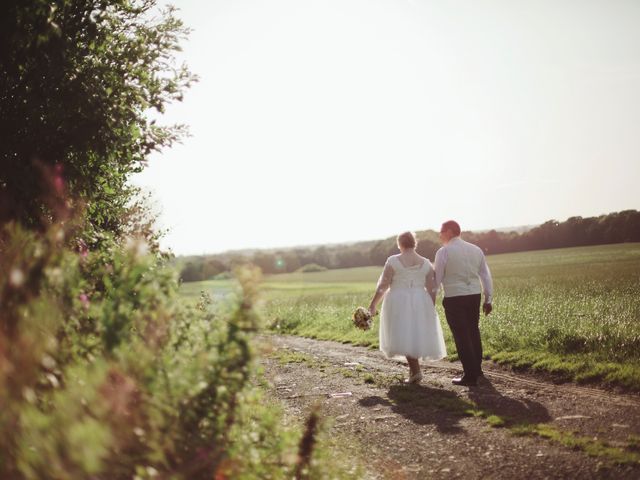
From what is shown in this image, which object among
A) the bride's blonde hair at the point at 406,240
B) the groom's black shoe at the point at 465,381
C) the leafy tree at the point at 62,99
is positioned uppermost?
the leafy tree at the point at 62,99

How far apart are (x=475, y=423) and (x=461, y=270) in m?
3.46

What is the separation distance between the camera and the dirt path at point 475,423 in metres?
5.43

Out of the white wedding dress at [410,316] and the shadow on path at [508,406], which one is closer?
the shadow on path at [508,406]

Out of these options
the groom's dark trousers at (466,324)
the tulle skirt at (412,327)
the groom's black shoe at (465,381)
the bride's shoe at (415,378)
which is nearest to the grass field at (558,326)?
the groom's dark trousers at (466,324)

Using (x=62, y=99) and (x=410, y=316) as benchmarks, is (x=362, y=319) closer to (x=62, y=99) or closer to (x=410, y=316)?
(x=410, y=316)

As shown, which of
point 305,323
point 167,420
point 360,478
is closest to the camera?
point 167,420

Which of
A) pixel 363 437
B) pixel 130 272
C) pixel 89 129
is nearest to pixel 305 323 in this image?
pixel 363 437

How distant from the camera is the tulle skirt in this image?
9.81 metres

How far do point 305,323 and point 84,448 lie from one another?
20.0 m

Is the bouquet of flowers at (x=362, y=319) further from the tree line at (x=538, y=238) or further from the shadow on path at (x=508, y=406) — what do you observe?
the tree line at (x=538, y=238)

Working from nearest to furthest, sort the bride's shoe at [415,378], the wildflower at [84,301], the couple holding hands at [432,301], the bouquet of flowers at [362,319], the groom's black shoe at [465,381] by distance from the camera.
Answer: the wildflower at [84,301]
the groom's black shoe at [465,381]
the couple holding hands at [432,301]
the bride's shoe at [415,378]
the bouquet of flowers at [362,319]

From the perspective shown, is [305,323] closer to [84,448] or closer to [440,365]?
[440,365]

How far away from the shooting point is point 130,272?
4.18 metres

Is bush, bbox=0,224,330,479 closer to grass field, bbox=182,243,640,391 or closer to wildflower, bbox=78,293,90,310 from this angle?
wildflower, bbox=78,293,90,310
